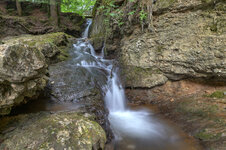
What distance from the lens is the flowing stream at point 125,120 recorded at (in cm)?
260

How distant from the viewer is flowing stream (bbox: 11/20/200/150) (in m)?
2.60

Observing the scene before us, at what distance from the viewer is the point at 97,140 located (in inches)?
85.0

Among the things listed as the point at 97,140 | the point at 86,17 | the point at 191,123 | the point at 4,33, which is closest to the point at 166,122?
the point at 191,123

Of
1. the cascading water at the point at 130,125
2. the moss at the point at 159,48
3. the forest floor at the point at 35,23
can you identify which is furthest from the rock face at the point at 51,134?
the forest floor at the point at 35,23

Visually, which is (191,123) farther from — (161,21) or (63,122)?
(161,21)

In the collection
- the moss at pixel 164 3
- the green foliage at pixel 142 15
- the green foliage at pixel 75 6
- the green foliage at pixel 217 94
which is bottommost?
the green foliage at pixel 217 94

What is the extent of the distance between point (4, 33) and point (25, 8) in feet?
16.2

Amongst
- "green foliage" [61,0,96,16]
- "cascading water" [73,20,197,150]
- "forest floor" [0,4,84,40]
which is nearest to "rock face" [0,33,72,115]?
"cascading water" [73,20,197,150]

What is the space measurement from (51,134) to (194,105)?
10.6ft

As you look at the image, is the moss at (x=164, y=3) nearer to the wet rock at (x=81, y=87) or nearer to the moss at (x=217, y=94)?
the moss at (x=217, y=94)

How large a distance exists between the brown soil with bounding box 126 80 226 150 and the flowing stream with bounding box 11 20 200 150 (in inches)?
12.1

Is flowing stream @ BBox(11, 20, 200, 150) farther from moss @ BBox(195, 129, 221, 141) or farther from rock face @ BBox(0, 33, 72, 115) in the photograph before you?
rock face @ BBox(0, 33, 72, 115)

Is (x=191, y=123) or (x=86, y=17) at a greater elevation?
(x=86, y=17)

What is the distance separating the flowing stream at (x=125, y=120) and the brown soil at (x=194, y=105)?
31 cm
